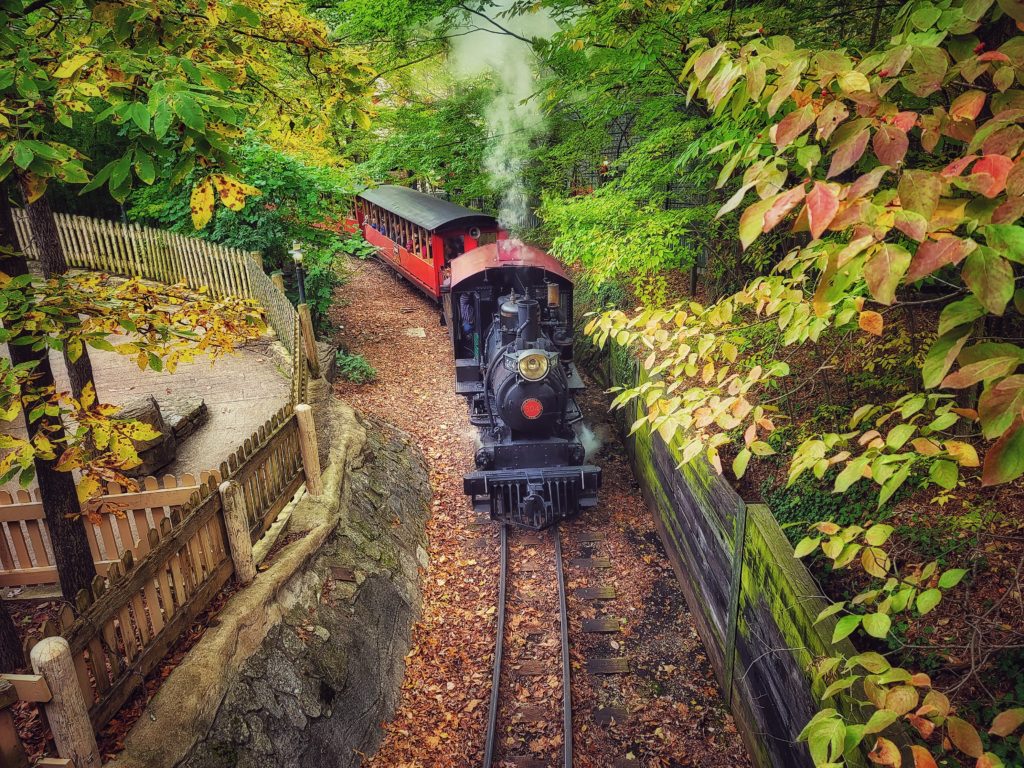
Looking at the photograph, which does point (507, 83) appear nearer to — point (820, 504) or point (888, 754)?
point (820, 504)

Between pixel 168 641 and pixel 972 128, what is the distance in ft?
17.3

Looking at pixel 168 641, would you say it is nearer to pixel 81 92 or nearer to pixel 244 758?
pixel 244 758

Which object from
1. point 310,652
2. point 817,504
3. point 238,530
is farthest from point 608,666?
point 238,530

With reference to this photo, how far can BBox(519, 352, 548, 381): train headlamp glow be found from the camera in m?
8.03

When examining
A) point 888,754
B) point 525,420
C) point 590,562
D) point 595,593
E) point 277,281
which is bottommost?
point 595,593

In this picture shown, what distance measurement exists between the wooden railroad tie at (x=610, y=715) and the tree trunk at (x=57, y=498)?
14.9 ft

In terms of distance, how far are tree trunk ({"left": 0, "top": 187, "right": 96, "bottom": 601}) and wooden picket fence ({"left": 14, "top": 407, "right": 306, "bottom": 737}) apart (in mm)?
338

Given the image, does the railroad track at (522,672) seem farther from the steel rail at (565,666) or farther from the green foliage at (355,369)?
the green foliage at (355,369)

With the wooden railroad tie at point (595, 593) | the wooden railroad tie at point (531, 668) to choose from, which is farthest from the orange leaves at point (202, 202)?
the wooden railroad tie at point (595, 593)

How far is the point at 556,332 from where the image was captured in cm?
1002

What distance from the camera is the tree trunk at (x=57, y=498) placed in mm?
3414

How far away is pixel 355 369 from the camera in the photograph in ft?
39.7

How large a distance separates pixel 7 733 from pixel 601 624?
5.40m

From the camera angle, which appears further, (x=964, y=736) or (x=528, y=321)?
(x=528, y=321)
